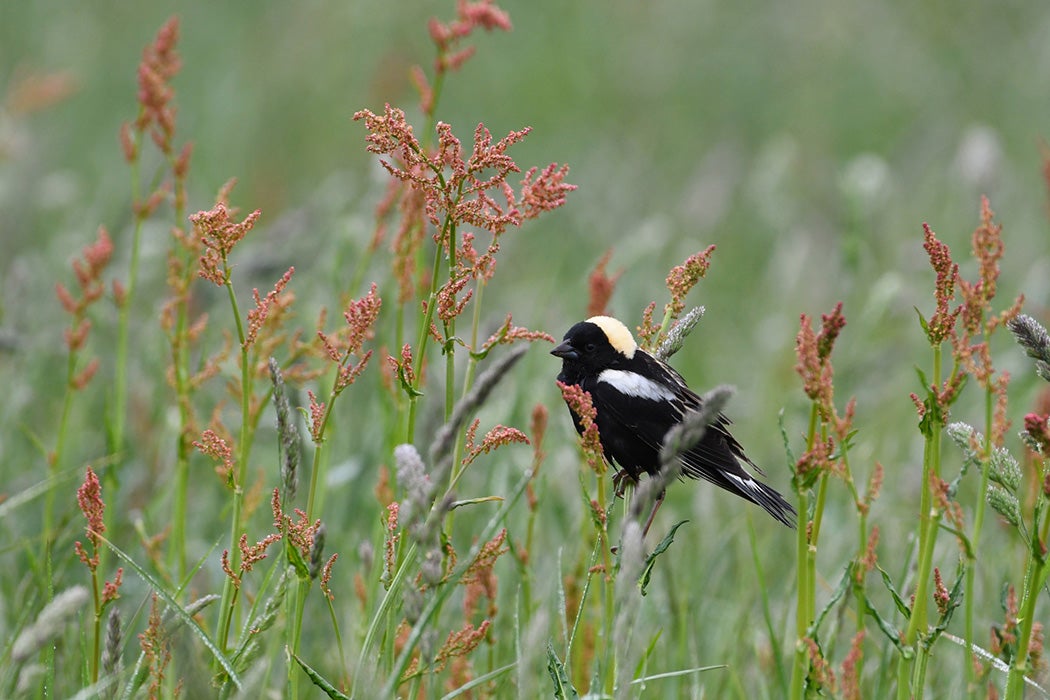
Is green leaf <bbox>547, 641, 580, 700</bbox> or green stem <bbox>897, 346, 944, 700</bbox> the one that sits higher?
green stem <bbox>897, 346, 944, 700</bbox>

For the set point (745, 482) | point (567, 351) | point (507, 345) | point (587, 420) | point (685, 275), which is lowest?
point (587, 420)

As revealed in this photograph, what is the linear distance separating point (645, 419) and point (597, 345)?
Result: 0.34 meters

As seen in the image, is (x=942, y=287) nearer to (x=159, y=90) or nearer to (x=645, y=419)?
(x=645, y=419)

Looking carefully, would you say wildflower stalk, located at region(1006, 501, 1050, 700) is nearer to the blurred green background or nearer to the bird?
the bird

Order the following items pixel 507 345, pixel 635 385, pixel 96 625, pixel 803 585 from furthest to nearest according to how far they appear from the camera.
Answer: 1. pixel 507 345
2. pixel 635 385
3. pixel 96 625
4. pixel 803 585

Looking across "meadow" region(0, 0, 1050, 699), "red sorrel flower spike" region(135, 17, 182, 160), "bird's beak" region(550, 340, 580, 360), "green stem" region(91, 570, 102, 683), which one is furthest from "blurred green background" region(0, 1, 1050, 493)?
"green stem" region(91, 570, 102, 683)

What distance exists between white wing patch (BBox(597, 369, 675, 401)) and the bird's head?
0.16 ft

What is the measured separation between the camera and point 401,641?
7.73 feet

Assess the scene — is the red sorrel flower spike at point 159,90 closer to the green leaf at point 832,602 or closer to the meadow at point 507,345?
the meadow at point 507,345

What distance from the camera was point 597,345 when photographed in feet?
9.88

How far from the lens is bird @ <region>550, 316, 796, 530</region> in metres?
2.71

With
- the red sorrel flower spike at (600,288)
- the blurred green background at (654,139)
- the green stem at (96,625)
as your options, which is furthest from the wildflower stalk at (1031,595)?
the blurred green background at (654,139)

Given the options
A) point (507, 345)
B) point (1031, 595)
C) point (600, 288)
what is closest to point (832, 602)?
point (1031, 595)

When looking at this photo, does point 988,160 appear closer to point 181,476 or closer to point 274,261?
point 274,261
